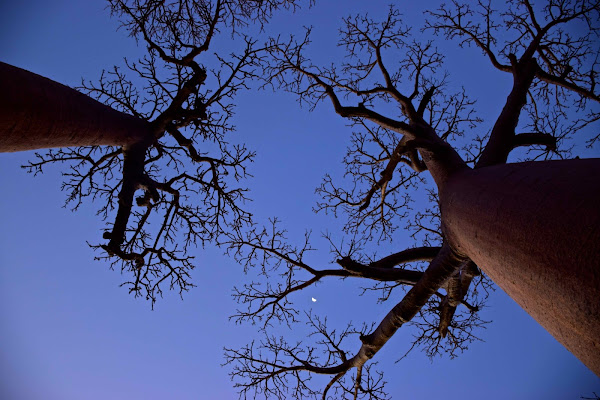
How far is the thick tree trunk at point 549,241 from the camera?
1221 mm

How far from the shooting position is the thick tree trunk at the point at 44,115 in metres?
2.26

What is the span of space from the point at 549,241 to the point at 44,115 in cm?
326

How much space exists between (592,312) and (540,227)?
442 millimetres

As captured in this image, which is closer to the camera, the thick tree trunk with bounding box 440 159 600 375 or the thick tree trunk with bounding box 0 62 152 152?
the thick tree trunk with bounding box 440 159 600 375

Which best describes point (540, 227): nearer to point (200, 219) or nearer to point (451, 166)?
point (451, 166)

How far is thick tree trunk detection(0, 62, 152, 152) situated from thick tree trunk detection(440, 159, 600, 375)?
3.13m

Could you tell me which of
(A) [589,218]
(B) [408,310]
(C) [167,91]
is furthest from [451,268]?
(C) [167,91]

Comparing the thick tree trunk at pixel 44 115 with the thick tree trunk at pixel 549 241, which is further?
the thick tree trunk at pixel 44 115

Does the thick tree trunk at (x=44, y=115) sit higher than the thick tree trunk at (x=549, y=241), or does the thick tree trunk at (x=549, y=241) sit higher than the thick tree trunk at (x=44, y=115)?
the thick tree trunk at (x=44, y=115)

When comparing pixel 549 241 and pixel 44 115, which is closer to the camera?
pixel 549 241

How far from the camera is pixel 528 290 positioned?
63.2 inches

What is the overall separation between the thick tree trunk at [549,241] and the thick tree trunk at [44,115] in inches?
123

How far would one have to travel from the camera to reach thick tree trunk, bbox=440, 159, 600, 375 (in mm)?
1221

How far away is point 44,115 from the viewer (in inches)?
99.5
